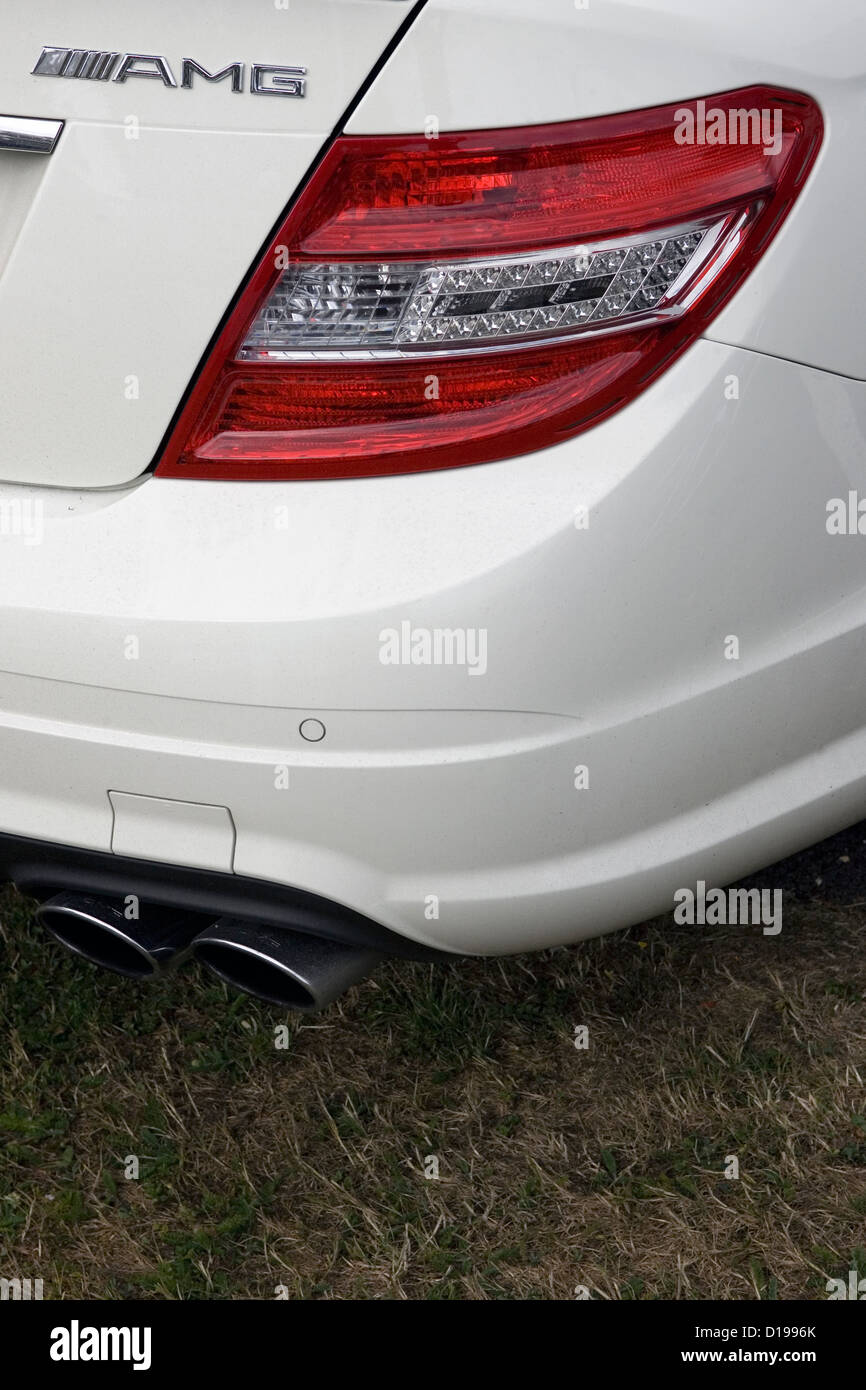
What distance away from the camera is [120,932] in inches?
69.7

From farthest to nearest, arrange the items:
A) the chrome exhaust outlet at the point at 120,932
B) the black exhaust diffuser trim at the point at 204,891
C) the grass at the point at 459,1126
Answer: the grass at the point at 459,1126 < the chrome exhaust outlet at the point at 120,932 < the black exhaust diffuser trim at the point at 204,891

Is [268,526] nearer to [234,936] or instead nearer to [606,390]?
[606,390]

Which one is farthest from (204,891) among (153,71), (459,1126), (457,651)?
(153,71)

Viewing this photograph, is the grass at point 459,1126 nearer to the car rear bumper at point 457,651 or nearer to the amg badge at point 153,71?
the car rear bumper at point 457,651

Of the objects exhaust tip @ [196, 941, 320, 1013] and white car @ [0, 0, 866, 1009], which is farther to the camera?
exhaust tip @ [196, 941, 320, 1013]

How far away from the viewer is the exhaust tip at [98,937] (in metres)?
1.77

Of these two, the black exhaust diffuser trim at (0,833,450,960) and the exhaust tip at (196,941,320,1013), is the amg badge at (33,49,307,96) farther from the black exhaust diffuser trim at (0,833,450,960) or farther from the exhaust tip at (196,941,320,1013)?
the exhaust tip at (196,941,320,1013)

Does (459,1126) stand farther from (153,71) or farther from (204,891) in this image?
(153,71)

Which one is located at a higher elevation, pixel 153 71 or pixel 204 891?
pixel 153 71

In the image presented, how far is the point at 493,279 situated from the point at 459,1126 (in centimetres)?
134

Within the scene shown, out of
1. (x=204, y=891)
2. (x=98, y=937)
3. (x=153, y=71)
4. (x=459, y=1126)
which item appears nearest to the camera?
(x=153, y=71)

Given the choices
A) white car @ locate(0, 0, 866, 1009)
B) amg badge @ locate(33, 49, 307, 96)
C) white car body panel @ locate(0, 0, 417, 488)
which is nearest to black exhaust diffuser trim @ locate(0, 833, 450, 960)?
white car @ locate(0, 0, 866, 1009)

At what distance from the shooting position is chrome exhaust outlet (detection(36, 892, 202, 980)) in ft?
5.82

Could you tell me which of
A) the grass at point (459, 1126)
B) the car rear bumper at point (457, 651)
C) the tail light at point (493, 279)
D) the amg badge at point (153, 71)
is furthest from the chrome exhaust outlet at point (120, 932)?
the amg badge at point (153, 71)
